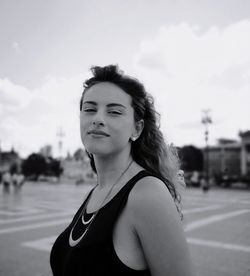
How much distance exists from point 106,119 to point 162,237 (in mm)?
680

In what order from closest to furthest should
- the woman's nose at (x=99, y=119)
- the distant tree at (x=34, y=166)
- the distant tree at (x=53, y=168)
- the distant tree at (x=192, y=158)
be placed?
the woman's nose at (x=99, y=119)
the distant tree at (x=192, y=158)
the distant tree at (x=34, y=166)
the distant tree at (x=53, y=168)

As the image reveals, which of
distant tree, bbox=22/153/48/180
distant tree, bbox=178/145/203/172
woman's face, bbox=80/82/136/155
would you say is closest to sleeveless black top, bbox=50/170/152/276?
woman's face, bbox=80/82/136/155

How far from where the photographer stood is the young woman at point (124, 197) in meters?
1.32

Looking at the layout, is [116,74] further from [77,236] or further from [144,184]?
[77,236]

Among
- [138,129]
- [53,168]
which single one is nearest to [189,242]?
[138,129]

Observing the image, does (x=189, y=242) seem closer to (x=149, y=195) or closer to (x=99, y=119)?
(x=99, y=119)

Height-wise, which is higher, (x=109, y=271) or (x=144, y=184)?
(x=144, y=184)

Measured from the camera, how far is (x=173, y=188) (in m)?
1.90

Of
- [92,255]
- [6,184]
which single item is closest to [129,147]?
[92,255]

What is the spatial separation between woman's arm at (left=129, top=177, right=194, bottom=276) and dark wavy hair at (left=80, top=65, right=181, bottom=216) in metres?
0.49

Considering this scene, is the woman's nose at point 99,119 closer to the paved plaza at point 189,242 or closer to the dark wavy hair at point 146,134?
the dark wavy hair at point 146,134

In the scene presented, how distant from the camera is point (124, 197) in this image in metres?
1.48

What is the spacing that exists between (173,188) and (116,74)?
29.6 inches

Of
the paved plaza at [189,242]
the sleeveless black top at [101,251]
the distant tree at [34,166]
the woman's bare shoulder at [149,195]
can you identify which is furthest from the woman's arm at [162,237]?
the distant tree at [34,166]
